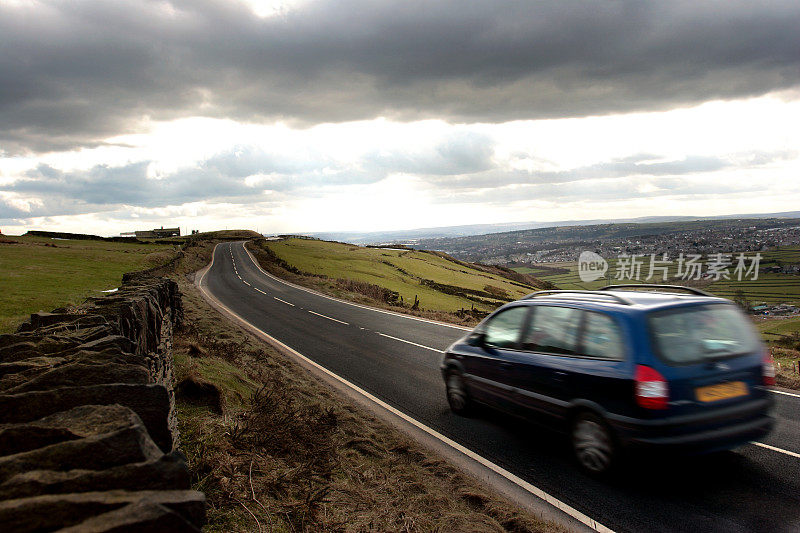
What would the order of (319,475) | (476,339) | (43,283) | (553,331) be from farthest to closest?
(43,283)
(476,339)
(553,331)
(319,475)

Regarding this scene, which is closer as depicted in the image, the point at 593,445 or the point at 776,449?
the point at 593,445

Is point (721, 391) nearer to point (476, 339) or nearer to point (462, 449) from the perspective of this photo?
point (462, 449)

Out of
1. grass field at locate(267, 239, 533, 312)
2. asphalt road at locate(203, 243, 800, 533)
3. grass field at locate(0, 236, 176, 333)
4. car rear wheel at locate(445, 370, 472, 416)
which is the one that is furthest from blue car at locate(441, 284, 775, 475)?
grass field at locate(267, 239, 533, 312)

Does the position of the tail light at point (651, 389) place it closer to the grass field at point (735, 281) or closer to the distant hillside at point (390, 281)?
the distant hillside at point (390, 281)

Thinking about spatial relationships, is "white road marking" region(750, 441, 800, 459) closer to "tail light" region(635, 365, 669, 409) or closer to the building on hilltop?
"tail light" region(635, 365, 669, 409)

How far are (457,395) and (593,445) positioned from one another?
104 inches

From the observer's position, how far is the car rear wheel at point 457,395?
763cm

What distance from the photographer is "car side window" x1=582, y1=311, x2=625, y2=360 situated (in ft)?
17.4

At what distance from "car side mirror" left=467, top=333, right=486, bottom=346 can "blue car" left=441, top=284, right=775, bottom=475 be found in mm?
911

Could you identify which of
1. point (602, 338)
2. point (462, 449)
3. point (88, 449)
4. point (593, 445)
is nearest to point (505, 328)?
point (602, 338)

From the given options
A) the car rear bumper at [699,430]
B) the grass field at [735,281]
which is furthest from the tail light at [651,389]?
the grass field at [735,281]

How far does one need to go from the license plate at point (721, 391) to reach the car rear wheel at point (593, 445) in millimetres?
1014

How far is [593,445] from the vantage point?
18.0 feet

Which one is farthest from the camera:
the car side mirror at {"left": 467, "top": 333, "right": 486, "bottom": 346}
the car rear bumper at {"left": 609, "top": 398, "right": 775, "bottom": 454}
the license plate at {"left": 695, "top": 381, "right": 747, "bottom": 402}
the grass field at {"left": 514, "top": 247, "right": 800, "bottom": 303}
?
the grass field at {"left": 514, "top": 247, "right": 800, "bottom": 303}
